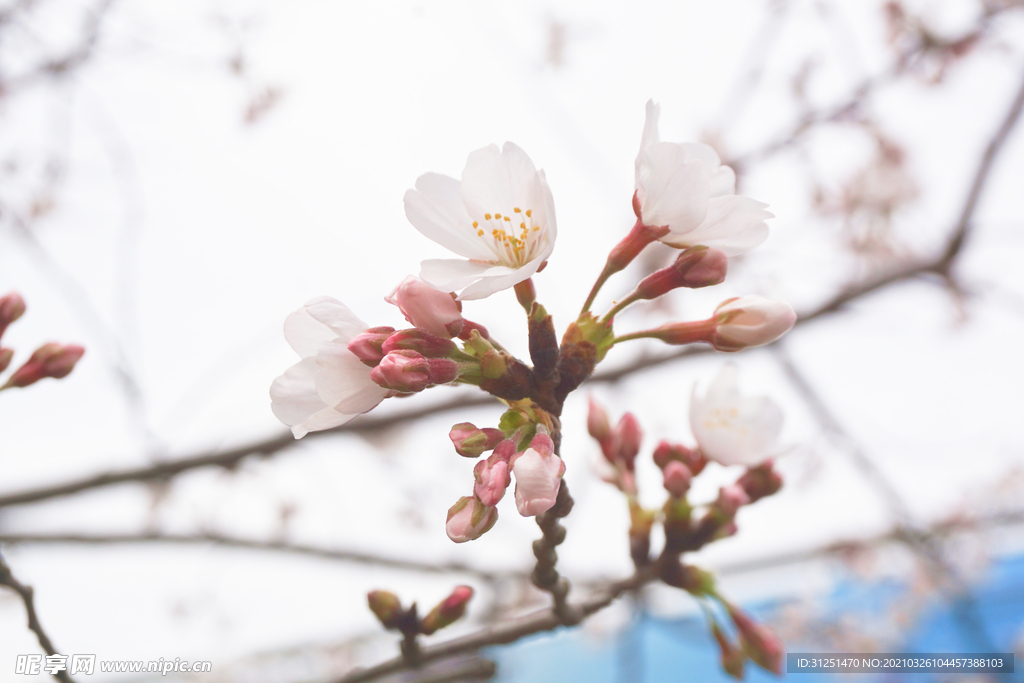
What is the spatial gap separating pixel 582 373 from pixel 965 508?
6.69 m

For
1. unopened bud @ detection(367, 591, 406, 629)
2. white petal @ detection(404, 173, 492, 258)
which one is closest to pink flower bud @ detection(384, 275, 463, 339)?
white petal @ detection(404, 173, 492, 258)

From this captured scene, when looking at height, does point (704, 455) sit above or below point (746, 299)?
below

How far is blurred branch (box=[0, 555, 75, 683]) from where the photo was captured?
2.56ft

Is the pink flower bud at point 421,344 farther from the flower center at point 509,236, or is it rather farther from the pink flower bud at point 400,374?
the flower center at point 509,236

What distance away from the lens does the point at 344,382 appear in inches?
26.5

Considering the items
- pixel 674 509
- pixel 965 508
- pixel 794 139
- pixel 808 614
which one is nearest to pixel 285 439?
pixel 674 509

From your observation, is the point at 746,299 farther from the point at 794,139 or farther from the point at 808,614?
the point at 808,614

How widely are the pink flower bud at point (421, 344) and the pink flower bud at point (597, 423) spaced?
0.49 metres

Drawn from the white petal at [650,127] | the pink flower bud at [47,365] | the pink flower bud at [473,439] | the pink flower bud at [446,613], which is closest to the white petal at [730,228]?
the white petal at [650,127]

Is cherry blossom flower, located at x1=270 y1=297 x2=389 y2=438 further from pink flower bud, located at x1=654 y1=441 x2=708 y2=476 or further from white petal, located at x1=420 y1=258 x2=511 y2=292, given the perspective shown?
pink flower bud, located at x1=654 y1=441 x2=708 y2=476

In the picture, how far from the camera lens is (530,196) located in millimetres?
725

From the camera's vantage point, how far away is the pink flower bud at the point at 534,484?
0.58 meters

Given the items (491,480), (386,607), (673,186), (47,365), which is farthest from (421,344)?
(47,365)

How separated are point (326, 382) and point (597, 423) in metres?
0.60
